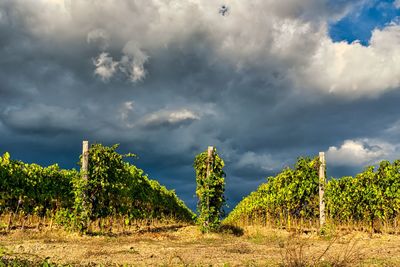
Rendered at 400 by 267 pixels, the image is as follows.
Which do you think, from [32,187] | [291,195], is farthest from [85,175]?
[291,195]

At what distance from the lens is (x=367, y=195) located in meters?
18.4

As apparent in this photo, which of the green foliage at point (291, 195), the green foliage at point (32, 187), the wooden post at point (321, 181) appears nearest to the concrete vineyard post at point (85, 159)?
the green foliage at point (32, 187)

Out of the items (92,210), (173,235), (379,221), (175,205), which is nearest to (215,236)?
(173,235)

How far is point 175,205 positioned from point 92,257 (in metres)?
21.4

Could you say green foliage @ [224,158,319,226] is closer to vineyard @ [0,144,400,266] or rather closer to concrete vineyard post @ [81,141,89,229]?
vineyard @ [0,144,400,266]

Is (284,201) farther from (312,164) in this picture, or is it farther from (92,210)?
(92,210)

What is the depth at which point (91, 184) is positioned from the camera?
1675 cm

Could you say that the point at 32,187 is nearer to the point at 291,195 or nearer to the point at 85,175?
the point at 85,175

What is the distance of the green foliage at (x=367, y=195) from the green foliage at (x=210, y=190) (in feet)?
17.4

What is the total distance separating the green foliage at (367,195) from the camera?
17.9m

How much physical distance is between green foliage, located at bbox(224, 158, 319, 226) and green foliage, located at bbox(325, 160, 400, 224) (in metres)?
0.89

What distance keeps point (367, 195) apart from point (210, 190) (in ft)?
23.0

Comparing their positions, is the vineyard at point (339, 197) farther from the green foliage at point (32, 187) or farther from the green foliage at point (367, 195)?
the green foliage at point (32, 187)

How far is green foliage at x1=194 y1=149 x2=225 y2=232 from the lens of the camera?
1750cm
